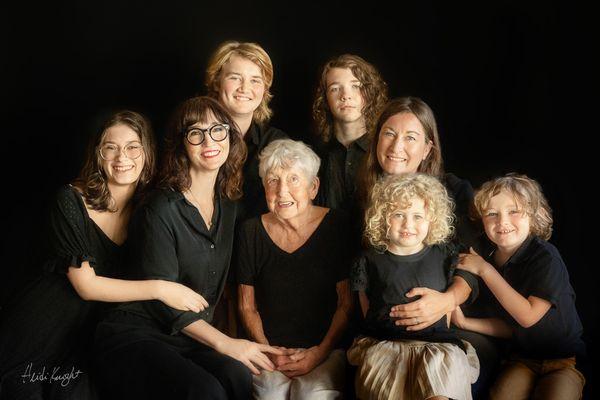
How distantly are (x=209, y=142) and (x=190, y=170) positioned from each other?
0.17 metres

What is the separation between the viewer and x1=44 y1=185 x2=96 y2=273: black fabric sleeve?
106 inches

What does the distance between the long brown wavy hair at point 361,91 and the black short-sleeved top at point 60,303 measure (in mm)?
1194

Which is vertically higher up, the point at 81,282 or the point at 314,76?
the point at 314,76

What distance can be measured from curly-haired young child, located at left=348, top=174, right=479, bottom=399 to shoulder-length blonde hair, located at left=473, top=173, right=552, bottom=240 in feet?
0.51

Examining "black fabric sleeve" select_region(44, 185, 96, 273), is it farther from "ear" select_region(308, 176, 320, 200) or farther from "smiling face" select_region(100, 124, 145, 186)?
"ear" select_region(308, 176, 320, 200)

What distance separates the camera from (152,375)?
2465 mm

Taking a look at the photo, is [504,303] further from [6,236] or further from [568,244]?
[6,236]

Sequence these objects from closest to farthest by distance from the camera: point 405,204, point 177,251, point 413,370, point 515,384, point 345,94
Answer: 1. point 413,370
2. point 405,204
3. point 515,384
4. point 177,251
5. point 345,94

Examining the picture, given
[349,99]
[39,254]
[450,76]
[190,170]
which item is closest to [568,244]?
[450,76]

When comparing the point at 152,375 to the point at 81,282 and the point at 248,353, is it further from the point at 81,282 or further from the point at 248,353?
the point at 81,282

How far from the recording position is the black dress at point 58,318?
8.77 feet

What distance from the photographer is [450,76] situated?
10.7ft

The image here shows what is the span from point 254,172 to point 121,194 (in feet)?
2.12

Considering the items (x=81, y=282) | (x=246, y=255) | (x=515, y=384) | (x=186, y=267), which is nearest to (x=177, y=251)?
(x=186, y=267)
